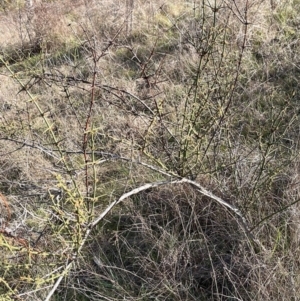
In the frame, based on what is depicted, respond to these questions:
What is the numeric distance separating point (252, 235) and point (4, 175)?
217 centimetres

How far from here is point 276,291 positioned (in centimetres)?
212

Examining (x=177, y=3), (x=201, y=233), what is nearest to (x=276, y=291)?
(x=201, y=233)

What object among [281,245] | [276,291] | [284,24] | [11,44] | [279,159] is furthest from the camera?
[11,44]

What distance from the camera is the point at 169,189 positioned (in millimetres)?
2889

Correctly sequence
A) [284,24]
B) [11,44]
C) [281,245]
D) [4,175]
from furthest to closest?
[11,44], [284,24], [4,175], [281,245]

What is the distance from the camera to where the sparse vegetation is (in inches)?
78.8

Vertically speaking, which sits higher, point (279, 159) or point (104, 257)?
point (279, 159)

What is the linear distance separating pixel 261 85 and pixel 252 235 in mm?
1769


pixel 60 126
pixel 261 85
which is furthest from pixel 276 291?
pixel 60 126

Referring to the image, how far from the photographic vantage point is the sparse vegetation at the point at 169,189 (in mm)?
2002

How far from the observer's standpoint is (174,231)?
267cm

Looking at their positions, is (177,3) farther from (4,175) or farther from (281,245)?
(281,245)

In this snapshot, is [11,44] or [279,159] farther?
[11,44]

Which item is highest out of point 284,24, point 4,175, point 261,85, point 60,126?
point 284,24
